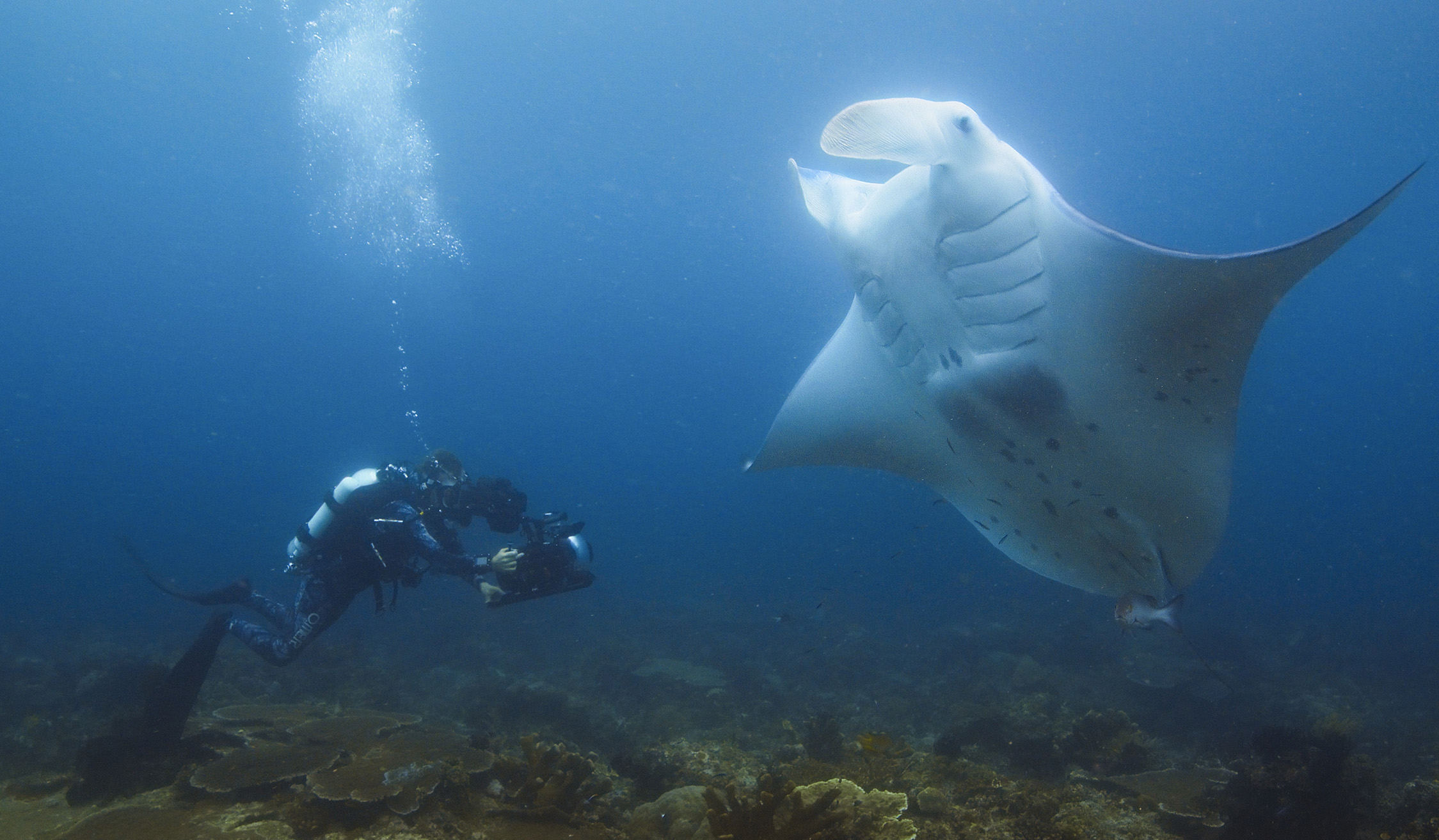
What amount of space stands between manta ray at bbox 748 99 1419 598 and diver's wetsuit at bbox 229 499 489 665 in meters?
3.80

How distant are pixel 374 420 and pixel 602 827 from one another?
108 meters

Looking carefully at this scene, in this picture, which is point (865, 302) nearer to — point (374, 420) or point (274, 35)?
point (274, 35)

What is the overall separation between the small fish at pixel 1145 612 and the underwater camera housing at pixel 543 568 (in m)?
3.41

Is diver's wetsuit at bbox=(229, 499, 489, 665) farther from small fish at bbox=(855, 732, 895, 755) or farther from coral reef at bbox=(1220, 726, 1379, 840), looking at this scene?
coral reef at bbox=(1220, 726, 1379, 840)

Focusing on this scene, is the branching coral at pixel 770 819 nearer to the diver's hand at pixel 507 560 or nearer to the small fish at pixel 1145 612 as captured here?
the small fish at pixel 1145 612

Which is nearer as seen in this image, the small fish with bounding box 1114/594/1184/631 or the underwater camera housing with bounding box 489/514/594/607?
the small fish with bounding box 1114/594/1184/631

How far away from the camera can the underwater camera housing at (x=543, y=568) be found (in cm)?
459

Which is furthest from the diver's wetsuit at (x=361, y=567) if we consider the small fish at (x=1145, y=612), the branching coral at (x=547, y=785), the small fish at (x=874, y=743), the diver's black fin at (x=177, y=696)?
the small fish at (x=1145, y=612)

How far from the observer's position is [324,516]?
18.3 feet

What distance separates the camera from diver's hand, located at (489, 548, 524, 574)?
4.54m

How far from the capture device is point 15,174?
142 feet

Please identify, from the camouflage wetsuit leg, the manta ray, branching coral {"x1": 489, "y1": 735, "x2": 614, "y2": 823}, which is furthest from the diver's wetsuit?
the manta ray

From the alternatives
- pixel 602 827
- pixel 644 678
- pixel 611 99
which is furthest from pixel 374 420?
pixel 602 827

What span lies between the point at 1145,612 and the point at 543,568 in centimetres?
388
